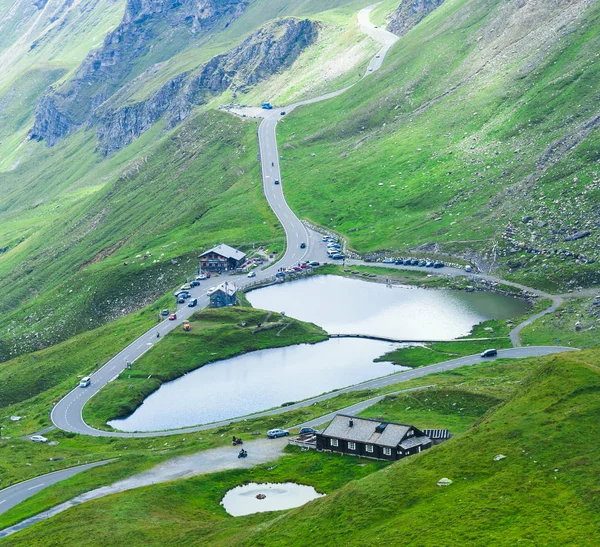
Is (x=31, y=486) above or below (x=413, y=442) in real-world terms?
above

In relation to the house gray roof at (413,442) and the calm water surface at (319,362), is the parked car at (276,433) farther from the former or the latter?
the calm water surface at (319,362)

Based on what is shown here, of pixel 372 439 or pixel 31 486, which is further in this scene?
pixel 31 486

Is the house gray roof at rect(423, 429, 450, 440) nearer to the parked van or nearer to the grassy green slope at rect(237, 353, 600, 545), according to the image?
the grassy green slope at rect(237, 353, 600, 545)

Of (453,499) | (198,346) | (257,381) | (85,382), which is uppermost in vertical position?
(453,499)

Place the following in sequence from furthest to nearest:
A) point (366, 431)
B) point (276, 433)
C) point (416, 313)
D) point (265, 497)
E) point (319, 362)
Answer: point (416, 313)
point (319, 362)
point (276, 433)
point (366, 431)
point (265, 497)

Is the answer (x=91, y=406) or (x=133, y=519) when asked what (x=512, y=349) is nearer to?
(x=91, y=406)

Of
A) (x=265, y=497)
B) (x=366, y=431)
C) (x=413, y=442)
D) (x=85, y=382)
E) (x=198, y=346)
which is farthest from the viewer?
(x=198, y=346)

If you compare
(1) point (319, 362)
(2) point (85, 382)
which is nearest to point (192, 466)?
(1) point (319, 362)

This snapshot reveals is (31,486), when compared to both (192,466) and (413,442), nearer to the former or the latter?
(192,466)
